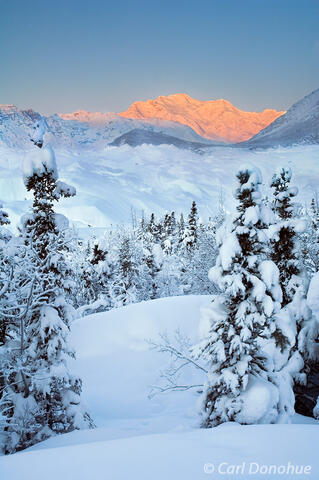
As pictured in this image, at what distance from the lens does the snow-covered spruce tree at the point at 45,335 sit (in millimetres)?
8078

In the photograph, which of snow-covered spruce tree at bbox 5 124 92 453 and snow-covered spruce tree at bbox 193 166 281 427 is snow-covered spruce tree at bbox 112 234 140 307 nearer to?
snow-covered spruce tree at bbox 5 124 92 453

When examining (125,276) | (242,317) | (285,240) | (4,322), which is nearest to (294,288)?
(285,240)

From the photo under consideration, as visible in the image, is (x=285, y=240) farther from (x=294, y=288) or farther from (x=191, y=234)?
(x=191, y=234)

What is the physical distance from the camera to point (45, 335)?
8.53 m

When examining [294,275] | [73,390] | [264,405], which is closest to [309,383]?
[294,275]

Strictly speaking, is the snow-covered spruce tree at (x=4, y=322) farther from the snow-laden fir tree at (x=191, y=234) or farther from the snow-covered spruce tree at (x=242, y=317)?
the snow-laden fir tree at (x=191, y=234)

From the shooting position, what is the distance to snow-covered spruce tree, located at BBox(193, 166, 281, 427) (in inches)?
278

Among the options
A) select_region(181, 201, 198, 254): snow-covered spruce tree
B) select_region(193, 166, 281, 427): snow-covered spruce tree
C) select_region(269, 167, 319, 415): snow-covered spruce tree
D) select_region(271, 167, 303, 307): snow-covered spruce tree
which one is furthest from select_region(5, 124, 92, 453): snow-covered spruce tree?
select_region(181, 201, 198, 254): snow-covered spruce tree

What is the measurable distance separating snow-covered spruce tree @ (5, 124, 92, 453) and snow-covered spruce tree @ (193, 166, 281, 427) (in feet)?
12.8

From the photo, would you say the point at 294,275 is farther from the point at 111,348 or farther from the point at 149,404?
the point at 111,348

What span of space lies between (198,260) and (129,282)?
745cm

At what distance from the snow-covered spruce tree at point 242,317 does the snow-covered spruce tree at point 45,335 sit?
389cm

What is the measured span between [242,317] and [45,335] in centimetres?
526

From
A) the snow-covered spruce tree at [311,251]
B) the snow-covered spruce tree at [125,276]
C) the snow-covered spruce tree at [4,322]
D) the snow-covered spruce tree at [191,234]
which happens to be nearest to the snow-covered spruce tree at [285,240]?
the snow-covered spruce tree at [4,322]
